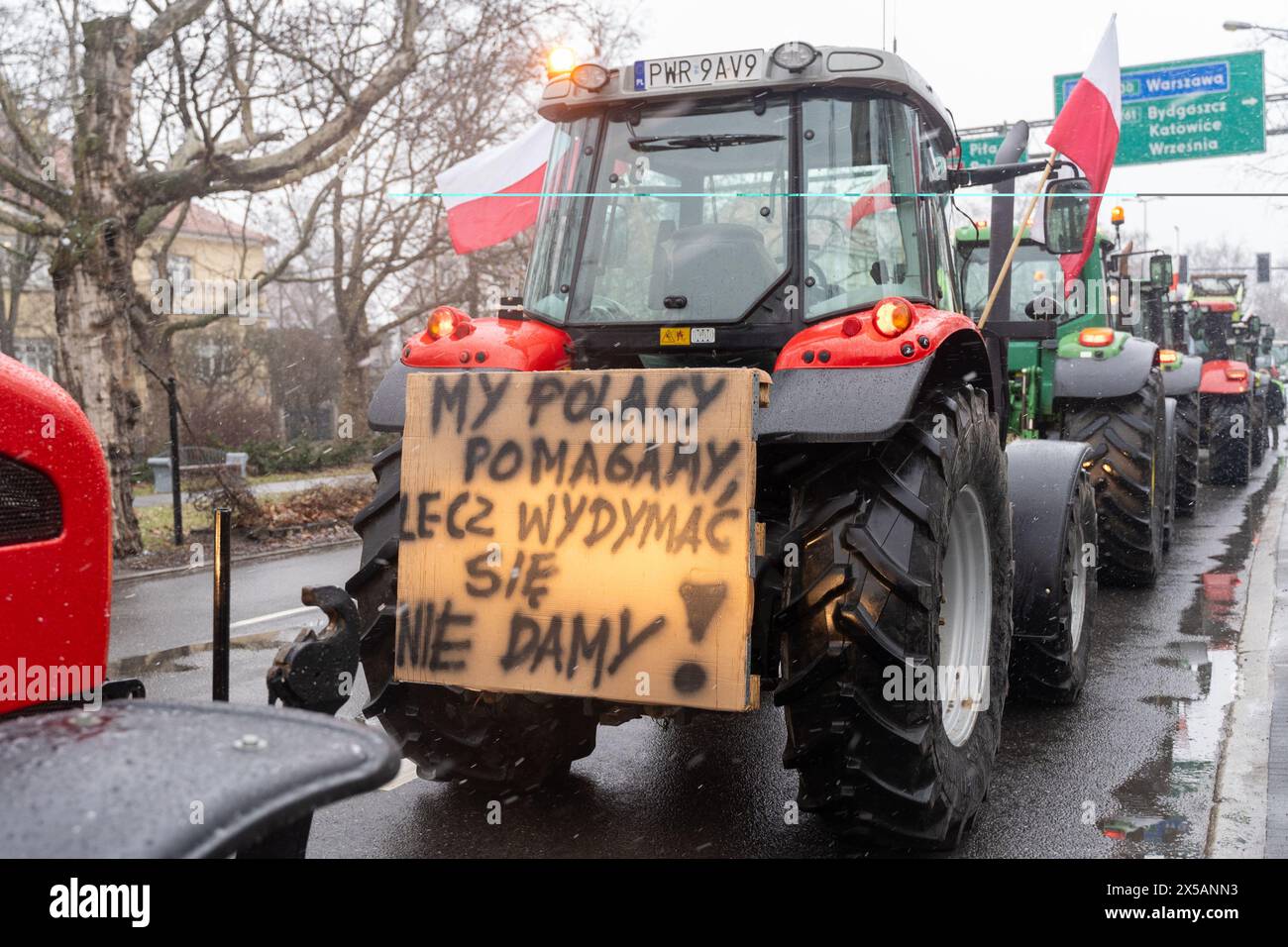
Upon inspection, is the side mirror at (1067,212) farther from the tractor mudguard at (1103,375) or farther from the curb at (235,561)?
the curb at (235,561)

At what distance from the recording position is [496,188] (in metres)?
7.23

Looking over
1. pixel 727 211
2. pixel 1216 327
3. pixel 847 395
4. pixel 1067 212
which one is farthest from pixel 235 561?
pixel 1216 327

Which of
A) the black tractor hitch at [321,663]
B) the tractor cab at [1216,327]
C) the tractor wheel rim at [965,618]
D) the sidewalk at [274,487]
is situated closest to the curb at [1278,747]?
the tractor wheel rim at [965,618]

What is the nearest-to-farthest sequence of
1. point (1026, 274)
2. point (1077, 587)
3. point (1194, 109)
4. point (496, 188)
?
point (1077, 587), point (496, 188), point (1026, 274), point (1194, 109)

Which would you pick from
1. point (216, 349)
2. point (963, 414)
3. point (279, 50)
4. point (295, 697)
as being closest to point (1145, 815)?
point (963, 414)

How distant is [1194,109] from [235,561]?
58.2ft

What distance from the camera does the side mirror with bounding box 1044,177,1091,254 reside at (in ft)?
17.6

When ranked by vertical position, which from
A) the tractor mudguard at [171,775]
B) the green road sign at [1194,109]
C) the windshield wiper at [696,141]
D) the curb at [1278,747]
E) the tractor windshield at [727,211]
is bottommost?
the curb at [1278,747]

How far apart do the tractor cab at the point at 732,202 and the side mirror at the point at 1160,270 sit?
9204 millimetres

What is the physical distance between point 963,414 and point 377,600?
2.04 metres

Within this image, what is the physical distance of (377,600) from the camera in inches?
157

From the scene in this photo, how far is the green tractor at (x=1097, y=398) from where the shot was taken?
8.88 meters

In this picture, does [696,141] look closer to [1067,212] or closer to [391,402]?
[391,402]

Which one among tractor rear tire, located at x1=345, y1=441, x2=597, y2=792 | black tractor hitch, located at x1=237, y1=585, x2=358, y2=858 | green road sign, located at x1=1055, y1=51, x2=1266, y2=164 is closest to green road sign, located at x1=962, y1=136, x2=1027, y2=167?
green road sign, located at x1=1055, y1=51, x2=1266, y2=164
